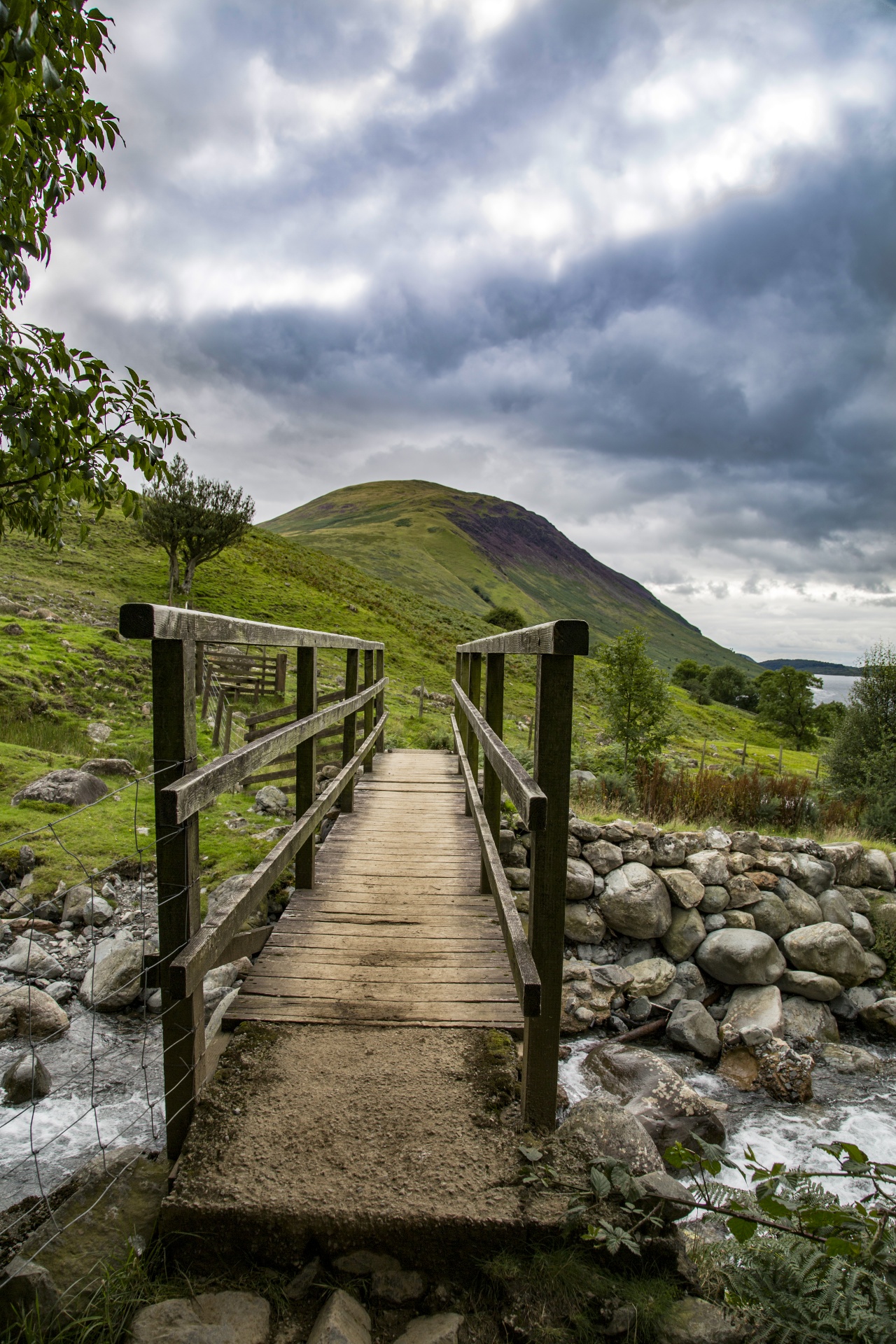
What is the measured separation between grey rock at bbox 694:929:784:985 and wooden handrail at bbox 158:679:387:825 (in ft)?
19.2

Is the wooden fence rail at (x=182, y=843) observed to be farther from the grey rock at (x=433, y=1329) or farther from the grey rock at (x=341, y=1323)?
the grey rock at (x=433, y=1329)

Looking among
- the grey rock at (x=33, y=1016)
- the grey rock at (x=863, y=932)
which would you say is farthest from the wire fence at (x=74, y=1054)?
the grey rock at (x=863, y=932)

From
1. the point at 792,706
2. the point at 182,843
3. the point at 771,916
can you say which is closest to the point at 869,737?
the point at 771,916

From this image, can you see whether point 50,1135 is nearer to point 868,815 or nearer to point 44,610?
point 868,815

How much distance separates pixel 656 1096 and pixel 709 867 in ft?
13.3

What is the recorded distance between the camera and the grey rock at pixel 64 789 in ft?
24.0

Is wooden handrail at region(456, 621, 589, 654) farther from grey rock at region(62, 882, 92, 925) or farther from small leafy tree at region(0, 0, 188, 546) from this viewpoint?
grey rock at region(62, 882, 92, 925)

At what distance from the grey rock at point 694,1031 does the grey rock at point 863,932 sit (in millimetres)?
3378

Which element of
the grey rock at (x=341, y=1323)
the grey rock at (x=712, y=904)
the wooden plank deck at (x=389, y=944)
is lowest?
the grey rock at (x=712, y=904)

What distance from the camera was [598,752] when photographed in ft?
57.4

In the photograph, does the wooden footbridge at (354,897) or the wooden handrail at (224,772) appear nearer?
the wooden handrail at (224,772)

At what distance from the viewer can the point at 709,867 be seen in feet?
27.2

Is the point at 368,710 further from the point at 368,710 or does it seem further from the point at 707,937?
the point at 707,937

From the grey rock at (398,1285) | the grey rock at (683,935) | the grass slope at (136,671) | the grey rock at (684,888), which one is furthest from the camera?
the grey rock at (684,888)
